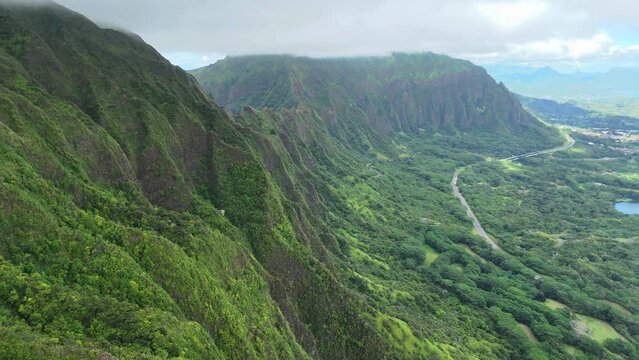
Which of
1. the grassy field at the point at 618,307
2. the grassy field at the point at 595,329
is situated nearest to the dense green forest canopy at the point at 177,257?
the grassy field at the point at 595,329

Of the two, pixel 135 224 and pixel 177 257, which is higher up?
pixel 135 224

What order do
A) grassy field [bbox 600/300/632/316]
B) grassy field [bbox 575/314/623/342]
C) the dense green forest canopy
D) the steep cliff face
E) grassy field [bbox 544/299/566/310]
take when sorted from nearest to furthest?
1. the steep cliff face
2. the dense green forest canopy
3. grassy field [bbox 575/314/623/342]
4. grassy field [bbox 544/299/566/310]
5. grassy field [bbox 600/300/632/316]

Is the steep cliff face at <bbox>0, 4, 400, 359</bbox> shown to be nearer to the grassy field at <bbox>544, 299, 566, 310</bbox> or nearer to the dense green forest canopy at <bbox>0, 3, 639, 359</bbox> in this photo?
the dense green forest canopy at <bbox>0, 3, 639, 359</bbox>

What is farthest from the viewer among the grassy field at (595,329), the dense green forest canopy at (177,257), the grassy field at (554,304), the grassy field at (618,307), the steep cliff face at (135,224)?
the grassy field at (618,307)

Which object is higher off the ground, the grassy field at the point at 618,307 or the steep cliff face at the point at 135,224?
the steep cliff face at the point at 135,224

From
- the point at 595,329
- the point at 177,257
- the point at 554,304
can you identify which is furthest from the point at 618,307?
the point at 177,257

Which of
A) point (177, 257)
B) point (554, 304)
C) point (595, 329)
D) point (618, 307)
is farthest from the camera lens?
point (618, 307)

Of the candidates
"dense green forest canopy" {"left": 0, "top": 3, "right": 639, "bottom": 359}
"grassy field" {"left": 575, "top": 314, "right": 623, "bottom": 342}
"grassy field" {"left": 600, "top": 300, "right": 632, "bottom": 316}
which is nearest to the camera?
"dense green forest canopy" {"left": 0, "top": 3, "right": 639, "bottom": 359}

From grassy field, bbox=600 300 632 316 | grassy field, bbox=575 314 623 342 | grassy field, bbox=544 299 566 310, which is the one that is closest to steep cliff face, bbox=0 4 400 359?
grassy field, bbox=575 314 623 342

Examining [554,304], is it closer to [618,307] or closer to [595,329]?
[595,329]

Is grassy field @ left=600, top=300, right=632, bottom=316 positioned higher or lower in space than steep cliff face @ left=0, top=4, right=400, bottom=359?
lower

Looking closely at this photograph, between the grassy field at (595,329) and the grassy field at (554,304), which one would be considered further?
A: the grassy field at (554,304)

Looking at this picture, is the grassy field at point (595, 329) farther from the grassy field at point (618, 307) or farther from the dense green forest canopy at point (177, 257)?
the grassy field at point (618, 307)
